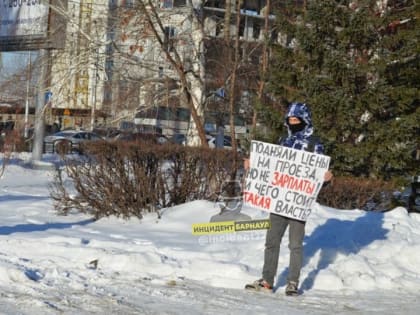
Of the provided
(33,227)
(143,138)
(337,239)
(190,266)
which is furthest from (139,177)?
(143,138)

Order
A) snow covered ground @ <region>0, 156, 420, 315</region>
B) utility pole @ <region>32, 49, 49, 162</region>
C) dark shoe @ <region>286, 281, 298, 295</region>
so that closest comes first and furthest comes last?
snow covered ground @ <region>0, 156, 420, 315</region>
dark shoe @ <region>286, 281, 298, 295</region>
utility pole @ <region>32, 49, 49, 162</region>

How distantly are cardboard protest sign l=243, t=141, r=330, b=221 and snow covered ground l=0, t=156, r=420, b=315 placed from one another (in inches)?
31.5

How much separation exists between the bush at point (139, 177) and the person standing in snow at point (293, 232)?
13.5 feet

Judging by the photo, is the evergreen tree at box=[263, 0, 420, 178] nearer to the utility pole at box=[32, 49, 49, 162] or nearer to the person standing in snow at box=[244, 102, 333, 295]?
the utility pole at box=[32, 49, 49, 162]

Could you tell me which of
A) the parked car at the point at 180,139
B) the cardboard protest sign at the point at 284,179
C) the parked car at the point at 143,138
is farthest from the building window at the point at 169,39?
the cardboard protest sign at the point at 284,179

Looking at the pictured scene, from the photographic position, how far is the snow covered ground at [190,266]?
7445 millimetres

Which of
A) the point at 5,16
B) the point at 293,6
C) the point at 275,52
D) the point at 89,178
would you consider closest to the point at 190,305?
the point at 89,178

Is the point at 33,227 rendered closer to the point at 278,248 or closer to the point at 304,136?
the point at 278,248

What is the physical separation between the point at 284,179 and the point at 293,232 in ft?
1.91

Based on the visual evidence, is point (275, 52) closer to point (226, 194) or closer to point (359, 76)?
point (359, 76)

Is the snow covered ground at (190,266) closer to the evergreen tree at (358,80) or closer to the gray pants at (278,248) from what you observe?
the gray pants at (278,248)

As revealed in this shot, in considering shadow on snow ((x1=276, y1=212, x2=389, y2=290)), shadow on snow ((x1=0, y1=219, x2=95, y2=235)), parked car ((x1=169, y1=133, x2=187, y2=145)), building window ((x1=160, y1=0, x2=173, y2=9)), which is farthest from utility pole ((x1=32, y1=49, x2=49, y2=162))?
shadow on snow ((x1=276, y1=212, x2=389, y2=290))

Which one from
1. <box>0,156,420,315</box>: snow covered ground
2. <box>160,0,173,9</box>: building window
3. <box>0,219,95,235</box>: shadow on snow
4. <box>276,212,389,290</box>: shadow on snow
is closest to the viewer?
<box>0,156,420,315</box>: snow covered ground

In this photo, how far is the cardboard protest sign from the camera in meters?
8.29
